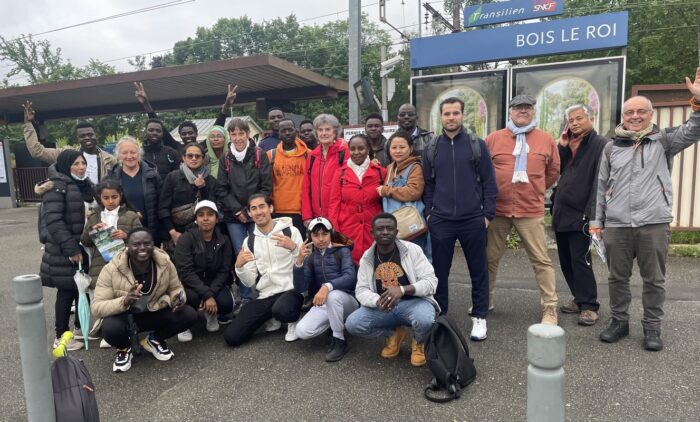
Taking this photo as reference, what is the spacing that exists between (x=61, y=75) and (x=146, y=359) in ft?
156

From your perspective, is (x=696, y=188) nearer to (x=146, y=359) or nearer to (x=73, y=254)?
(x=146, y=359)

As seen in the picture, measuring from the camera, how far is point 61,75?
139 feet

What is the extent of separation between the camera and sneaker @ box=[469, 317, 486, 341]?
3.95 meters

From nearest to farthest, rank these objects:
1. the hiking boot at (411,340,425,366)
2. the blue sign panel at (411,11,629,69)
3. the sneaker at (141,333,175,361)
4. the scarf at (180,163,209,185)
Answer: the hiking boot at (411,340,425,366), the sneaker at (141,333,175,361), the scarf at (180,163,209,185), the blue sign panel at (411,11,629,69)

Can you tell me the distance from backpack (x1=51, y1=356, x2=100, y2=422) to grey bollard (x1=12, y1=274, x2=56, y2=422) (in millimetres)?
52

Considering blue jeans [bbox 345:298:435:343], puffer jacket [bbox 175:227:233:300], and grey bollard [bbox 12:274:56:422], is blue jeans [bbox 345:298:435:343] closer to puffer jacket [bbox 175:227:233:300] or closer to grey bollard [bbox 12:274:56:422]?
puffer jacket [bbox 175:227:233:300]

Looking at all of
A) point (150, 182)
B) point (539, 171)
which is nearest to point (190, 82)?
point (150, 182)

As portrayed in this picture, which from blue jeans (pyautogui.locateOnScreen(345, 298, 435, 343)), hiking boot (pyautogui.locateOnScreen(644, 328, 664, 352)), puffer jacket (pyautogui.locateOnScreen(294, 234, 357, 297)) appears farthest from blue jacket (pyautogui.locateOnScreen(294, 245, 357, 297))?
hiking boot (pyautogui.locateOnScreen(644, 328, 664, 352))

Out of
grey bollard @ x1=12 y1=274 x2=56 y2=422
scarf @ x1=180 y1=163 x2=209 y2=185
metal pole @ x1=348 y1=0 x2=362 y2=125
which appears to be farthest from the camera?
metal pole @ x1=348 y1=0 x2=362 y2=125

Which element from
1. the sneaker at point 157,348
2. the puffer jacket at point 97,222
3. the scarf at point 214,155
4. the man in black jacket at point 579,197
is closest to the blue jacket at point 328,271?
the sneaker at point 157,348

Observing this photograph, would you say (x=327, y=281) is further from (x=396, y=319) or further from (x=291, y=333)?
(x=396, y=319)

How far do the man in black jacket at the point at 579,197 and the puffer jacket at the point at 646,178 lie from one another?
0.32m

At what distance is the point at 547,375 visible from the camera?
1622 mm

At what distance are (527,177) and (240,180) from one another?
8.73 feet
